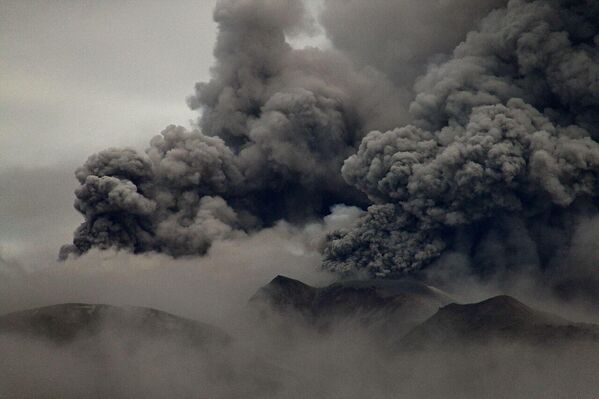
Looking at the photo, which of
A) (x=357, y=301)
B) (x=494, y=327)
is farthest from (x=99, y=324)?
(x=494, y=327)

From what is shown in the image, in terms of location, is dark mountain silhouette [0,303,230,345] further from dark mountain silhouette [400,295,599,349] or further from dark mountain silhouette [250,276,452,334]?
dark mountain silhouette [400,295,599,349]

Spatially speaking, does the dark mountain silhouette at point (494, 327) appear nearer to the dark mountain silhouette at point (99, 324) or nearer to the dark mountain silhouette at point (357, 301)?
the dark mountain silhouette at point (357, 301)

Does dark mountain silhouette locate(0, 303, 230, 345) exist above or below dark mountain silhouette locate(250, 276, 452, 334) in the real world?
below

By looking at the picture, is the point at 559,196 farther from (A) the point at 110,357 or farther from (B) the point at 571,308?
(A) the point at 110,357

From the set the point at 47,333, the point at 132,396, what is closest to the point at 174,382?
the point at 132,396

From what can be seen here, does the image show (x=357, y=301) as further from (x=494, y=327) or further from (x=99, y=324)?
(x=99, y=324)

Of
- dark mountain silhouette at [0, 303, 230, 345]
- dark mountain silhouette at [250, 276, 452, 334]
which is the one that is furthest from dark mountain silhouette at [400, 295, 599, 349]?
dark mountain silhouette at [0, 303, 230, 345]
